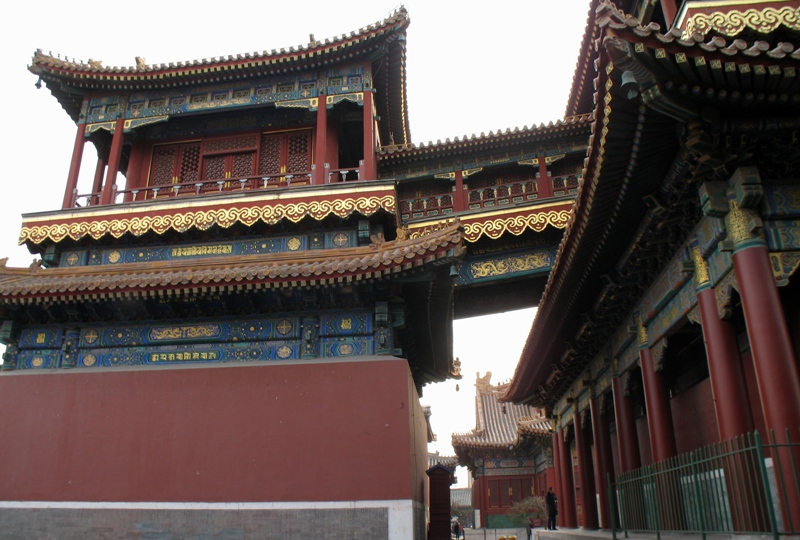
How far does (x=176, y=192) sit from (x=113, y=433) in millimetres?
6313

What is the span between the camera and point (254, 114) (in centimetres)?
1586

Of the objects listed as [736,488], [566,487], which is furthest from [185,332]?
[566,487]

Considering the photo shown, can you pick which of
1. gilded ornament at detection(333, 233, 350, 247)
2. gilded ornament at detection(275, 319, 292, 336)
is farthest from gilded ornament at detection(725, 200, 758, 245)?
gilded ornament at detection(333, 233, 350, 247)

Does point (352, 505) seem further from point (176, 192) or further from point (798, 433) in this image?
point (176, 192)

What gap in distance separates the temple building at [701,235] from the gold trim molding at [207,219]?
452 cm

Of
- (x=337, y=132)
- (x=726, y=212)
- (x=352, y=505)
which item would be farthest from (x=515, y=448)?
(x=726, y=212)

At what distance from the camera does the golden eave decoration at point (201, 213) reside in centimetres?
1301

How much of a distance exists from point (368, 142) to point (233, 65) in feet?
12.4

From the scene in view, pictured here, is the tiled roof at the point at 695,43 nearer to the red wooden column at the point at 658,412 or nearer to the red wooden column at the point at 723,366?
the red wooden column at the point at 723,366

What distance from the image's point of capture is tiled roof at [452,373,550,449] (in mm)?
30016

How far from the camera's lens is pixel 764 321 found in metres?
5.90

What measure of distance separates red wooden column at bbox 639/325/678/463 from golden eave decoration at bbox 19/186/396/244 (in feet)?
19.1

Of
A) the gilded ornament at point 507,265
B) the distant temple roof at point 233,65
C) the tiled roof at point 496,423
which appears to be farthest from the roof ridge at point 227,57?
the tiled roof at point 496,423

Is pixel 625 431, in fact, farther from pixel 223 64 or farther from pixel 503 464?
pixel 503 464
